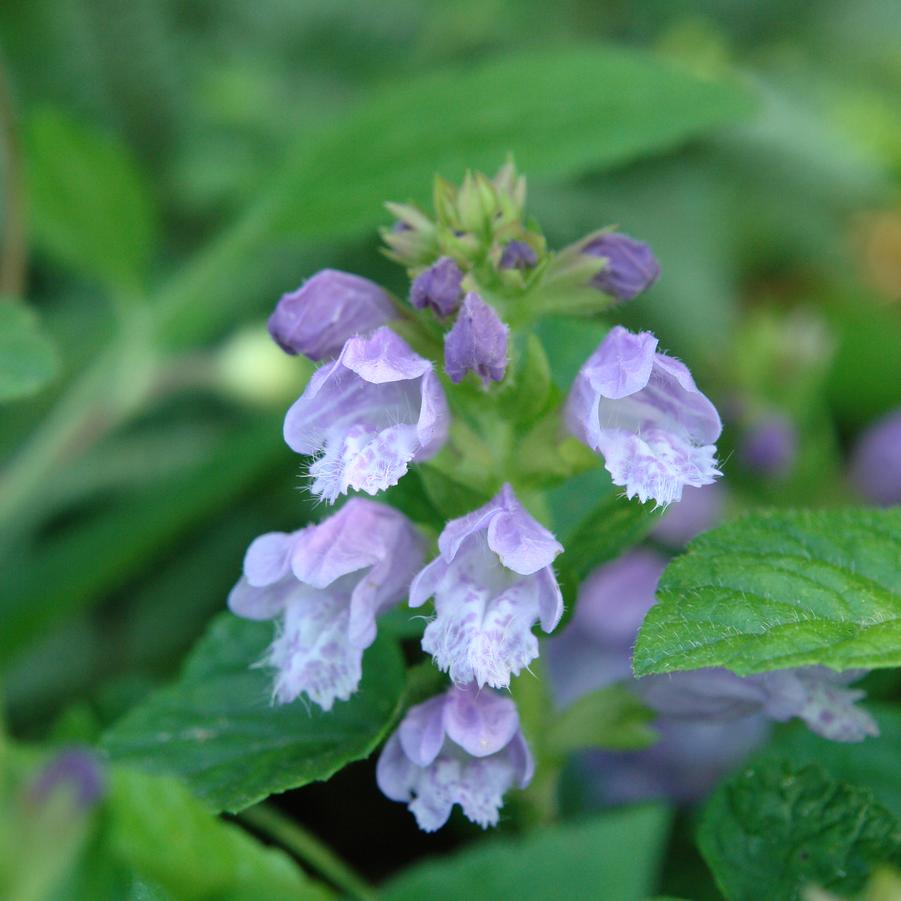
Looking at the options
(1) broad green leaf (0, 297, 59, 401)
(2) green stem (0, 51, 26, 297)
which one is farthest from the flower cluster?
(2) green stem (0, 51, 26, 297)

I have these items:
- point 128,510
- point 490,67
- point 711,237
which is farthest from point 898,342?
A: point 128,510

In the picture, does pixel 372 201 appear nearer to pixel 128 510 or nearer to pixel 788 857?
pixel 128 510

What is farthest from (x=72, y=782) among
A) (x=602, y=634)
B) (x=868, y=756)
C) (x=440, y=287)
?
(x=602, y=634)

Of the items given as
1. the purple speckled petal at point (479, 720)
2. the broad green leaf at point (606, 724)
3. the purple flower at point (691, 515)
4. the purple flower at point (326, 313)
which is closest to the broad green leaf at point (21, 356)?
the purple flower at point (326, 313)

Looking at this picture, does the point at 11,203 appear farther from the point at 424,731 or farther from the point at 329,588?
the point at 424,731

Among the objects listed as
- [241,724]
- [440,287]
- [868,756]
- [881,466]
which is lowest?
[881,466]
